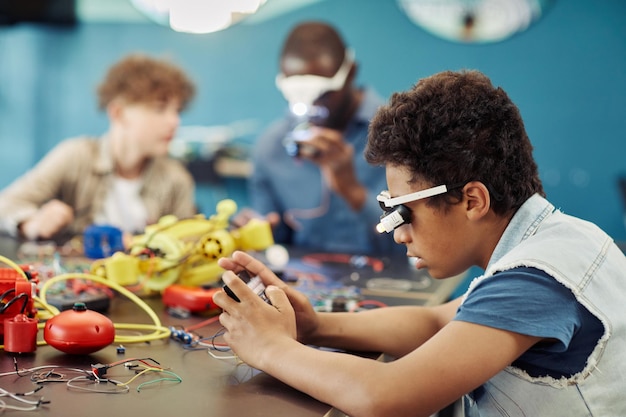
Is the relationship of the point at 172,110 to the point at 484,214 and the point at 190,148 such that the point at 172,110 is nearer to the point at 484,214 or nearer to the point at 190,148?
the point at 190,148

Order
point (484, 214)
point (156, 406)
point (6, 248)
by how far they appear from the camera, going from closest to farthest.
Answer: point (156, 406) < point (484, 214) < point (6, 248)

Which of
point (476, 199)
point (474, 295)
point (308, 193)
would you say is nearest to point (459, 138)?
point (476, 199)

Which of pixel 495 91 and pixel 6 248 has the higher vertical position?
pixel 495 91

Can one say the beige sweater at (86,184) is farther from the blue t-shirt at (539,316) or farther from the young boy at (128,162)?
the blue t-shirt at (539,316)

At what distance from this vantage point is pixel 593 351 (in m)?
1.20

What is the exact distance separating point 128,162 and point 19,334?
9.20 ft

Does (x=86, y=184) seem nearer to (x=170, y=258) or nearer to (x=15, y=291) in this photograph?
(x=170, y=258)

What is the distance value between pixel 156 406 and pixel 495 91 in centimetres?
79

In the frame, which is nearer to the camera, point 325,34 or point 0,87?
point 325,34

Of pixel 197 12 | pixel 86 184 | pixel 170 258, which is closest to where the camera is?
pixel 170 258

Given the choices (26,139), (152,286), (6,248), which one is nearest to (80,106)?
(26,139)

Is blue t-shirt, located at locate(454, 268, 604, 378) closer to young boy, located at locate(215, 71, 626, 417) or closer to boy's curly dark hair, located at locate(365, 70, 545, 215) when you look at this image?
young boy, located at locate(215, 71, 626, 417)

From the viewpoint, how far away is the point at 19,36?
4.83 metres

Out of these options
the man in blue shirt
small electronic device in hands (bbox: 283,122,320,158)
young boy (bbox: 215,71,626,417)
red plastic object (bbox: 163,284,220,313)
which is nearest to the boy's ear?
young boy (bbox: 215,71,626,417)
